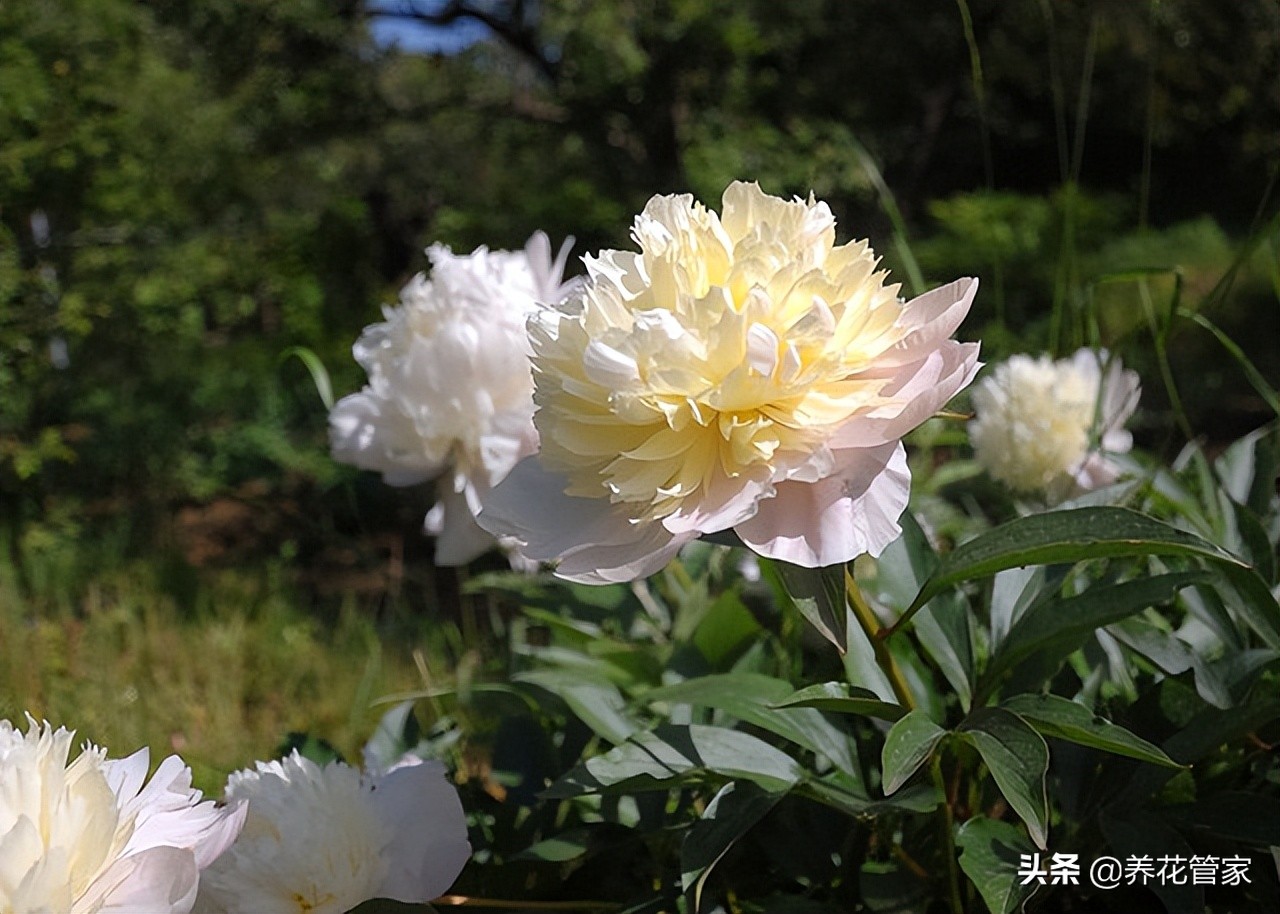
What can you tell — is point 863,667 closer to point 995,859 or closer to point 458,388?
point 995,859

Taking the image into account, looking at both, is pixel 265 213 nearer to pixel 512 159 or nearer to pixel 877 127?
pixel 512 159

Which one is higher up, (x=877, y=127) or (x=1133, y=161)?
(x=877, y=127)

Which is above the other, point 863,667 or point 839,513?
point 839,513

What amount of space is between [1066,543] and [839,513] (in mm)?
169

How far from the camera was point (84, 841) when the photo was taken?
0.57 metres

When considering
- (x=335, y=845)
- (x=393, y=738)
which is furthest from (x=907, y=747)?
(x=393, y=738)

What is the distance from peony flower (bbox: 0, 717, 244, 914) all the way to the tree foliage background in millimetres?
2686

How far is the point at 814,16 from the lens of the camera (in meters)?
4.46

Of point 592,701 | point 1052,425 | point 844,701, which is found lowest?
point 592,701

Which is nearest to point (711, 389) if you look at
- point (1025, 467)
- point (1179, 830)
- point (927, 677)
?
point (927, 677)

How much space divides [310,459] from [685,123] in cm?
189

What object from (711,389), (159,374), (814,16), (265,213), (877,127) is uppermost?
(711,389)

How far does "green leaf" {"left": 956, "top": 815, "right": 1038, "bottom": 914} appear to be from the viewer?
26.9 inches

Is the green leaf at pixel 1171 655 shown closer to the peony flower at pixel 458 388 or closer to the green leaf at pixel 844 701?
the green leaf at pixel 844 701
